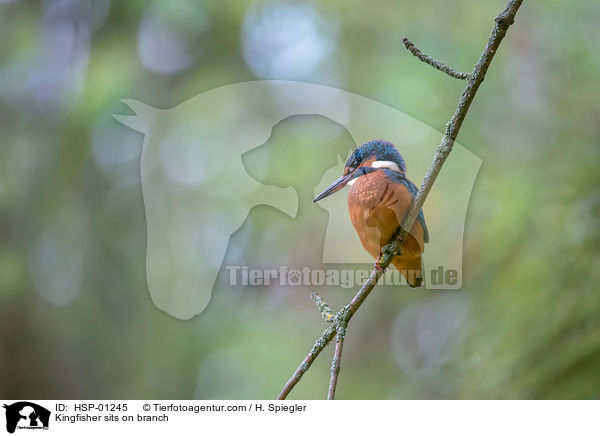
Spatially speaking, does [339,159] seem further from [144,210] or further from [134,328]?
[134,328]

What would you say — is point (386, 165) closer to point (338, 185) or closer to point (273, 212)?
point (338, 185)

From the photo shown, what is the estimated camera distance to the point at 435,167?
2.16 feet

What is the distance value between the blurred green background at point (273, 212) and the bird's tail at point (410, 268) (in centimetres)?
26

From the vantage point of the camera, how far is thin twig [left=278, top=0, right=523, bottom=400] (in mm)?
667

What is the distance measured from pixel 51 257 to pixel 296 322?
2.06 ft

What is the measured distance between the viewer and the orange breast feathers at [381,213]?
78 centimetres

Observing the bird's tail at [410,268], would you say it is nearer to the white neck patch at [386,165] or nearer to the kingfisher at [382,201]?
the kingfisher at [382,201]

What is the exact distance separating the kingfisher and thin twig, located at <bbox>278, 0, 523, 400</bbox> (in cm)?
4
